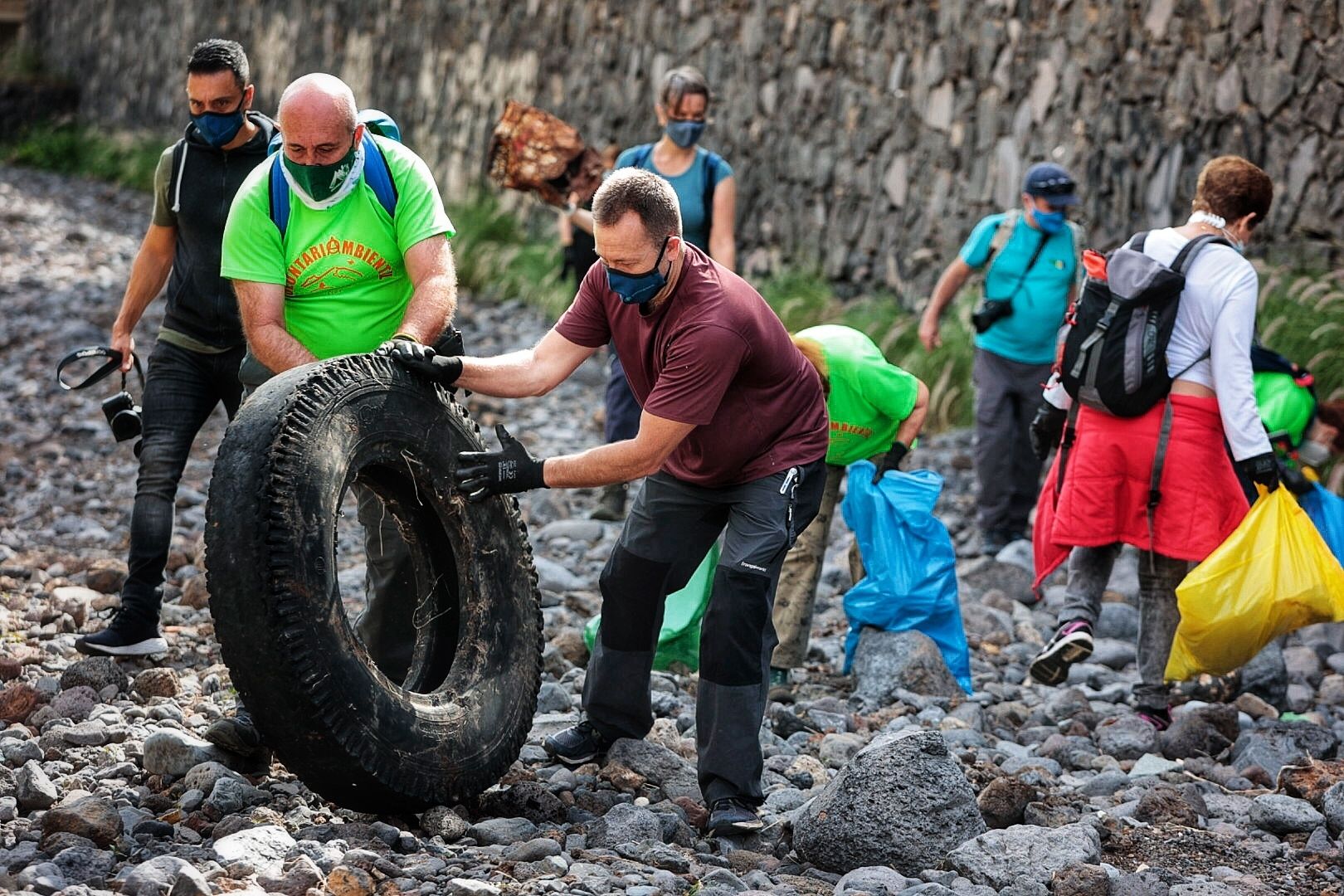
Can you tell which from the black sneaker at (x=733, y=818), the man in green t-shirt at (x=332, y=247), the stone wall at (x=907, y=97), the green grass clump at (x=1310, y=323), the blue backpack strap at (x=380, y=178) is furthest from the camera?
the stone wall at (x=907, y=97)

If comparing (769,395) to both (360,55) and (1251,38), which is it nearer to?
(1251,38)

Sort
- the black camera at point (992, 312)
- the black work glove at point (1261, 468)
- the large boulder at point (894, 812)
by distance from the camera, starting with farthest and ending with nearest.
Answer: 1. the black camera at point (992, 312)
2. the black work glove at point (1261, 468)
3. the large boulder at point (894, 812)

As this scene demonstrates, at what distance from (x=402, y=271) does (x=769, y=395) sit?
114 cm

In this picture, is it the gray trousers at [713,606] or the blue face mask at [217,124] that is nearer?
the gray trousers at [713,606]

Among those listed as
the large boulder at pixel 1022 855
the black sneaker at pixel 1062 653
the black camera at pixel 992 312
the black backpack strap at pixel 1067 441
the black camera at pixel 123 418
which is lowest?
the large boulder at pixel 1022 855

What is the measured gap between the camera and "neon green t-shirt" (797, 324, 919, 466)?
18.3 feet

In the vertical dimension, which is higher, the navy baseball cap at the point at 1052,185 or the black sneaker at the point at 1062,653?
the navy baseball cap at the point at 1052,185

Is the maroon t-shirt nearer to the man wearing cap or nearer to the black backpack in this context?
the black backpack

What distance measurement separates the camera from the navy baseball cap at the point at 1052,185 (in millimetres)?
7621

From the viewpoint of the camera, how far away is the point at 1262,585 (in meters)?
5.38

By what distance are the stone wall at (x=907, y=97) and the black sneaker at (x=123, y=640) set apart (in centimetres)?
687

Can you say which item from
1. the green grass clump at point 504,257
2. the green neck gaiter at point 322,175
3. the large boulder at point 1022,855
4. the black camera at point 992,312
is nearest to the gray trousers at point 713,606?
the large boulder at point 1022,855

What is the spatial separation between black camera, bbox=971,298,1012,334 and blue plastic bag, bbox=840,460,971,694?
196 centimetres

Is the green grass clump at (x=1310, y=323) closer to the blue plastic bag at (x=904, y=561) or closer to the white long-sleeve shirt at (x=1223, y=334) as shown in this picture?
the white long-sleeve shirt at (x=1223, y=334)
